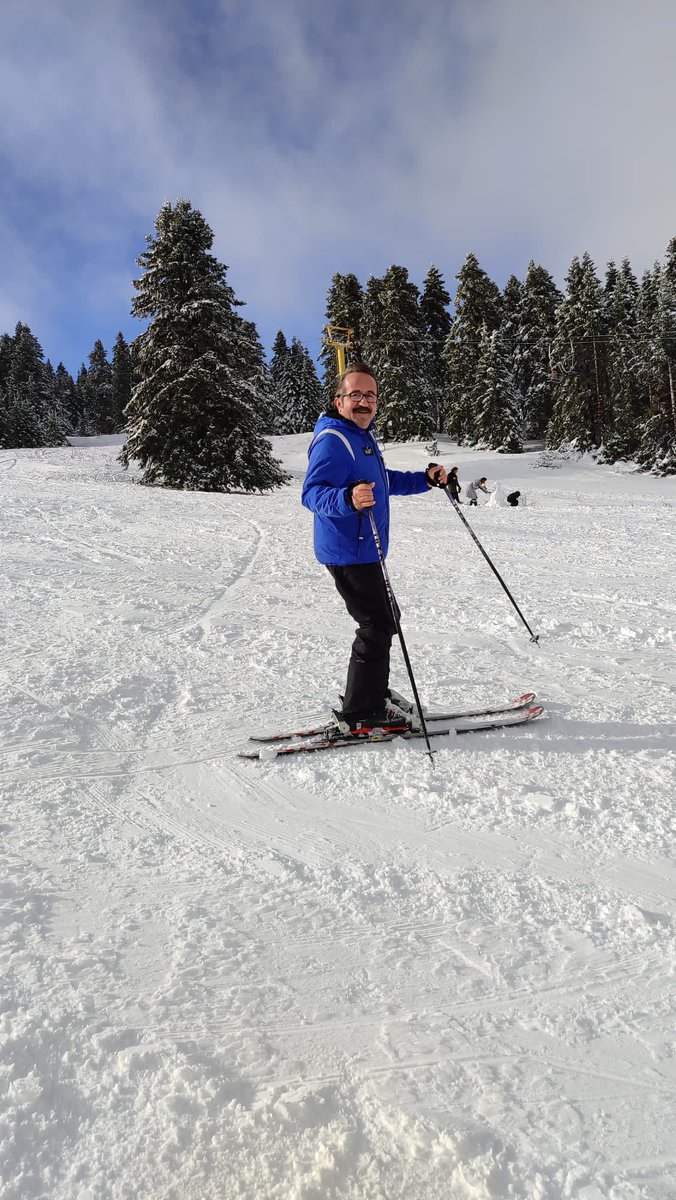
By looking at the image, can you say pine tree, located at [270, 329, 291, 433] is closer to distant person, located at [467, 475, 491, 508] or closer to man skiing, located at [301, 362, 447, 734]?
distant person, located at [467, 475, 491, 508]

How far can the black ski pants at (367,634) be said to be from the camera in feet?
11.8

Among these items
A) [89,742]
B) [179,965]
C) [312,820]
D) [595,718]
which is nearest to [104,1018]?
[179,965]

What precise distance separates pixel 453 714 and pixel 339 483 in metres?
1.58

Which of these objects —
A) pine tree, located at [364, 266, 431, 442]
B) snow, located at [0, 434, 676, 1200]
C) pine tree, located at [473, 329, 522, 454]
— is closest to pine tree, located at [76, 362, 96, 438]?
pine tree, located at [364, 266, 431, 442]

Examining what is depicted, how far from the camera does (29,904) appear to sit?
2303 millimetres

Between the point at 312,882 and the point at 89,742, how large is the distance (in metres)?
1.81

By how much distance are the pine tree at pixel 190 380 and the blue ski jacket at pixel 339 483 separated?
18.9 meters

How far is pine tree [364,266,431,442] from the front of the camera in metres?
36.6

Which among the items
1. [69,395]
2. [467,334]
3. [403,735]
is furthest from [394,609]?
[69,395]

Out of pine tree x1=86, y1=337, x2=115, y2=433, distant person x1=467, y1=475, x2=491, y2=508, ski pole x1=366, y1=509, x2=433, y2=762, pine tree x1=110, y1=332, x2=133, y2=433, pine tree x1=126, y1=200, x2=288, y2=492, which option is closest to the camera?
ski pole x1=366, y1=509, x2=433, y2=762

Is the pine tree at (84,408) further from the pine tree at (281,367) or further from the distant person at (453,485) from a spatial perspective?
the distant person at (453,485)

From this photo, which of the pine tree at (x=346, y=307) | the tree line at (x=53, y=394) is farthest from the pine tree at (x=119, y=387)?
the pine tree at (x=346, y=307)

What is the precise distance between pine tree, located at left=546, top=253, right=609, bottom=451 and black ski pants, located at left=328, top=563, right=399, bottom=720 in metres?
34.1

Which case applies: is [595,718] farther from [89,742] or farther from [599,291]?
[599,291]
